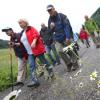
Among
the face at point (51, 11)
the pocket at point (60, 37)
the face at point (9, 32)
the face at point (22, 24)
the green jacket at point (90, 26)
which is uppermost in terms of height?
the green jacket at point (90, 26)

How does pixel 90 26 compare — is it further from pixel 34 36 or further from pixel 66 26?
pixel 34 36

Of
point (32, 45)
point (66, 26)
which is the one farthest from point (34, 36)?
point (66, 26)

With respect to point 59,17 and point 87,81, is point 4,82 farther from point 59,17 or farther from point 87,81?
point 87,81

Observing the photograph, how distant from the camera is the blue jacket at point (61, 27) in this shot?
12320 mm

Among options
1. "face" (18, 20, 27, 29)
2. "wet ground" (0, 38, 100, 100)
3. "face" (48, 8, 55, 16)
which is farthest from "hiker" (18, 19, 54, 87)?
"face" (48, 8, 55, 16)

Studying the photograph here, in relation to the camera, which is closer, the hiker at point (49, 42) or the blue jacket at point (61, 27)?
the blue jacket at point (61, 27)

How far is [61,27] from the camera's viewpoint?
12.5 metres

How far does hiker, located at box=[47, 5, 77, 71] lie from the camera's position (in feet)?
40.4

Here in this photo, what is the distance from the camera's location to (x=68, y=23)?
1234 cm

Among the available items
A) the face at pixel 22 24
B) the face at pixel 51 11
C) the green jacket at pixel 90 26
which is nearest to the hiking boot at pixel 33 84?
the face at pixel 22 24

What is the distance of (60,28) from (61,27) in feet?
0.18

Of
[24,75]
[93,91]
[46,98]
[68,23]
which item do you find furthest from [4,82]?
[93,91]

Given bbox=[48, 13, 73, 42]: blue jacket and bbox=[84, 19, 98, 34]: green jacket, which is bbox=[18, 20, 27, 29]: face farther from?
bbox=[84, 19, 98, 34]: green jacket

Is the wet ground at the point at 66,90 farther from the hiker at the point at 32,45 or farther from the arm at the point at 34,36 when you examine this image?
the arm at the point at 34,36
